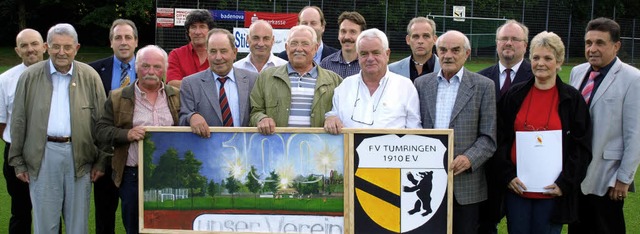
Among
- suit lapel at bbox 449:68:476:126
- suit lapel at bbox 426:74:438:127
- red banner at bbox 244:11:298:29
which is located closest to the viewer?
suit lapel at bbox 449:68:476:126

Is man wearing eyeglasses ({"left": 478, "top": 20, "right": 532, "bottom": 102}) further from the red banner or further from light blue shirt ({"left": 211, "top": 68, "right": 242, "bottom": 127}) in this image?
the red banner

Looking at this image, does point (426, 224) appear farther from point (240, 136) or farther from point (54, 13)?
point (54, 13)

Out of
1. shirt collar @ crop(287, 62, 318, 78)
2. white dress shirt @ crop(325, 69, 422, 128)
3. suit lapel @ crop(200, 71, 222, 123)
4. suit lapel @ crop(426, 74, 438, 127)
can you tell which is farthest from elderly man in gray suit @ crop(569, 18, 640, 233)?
suit lapel @ crop(200, 71, 222, 123)

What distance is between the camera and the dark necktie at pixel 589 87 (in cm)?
522

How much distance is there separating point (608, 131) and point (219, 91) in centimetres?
305

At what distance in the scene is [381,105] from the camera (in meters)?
4.81

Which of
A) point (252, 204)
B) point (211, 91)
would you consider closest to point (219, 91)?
point (211, 91)

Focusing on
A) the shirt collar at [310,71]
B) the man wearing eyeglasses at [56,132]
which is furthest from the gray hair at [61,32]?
the shirt collar at [310,71]

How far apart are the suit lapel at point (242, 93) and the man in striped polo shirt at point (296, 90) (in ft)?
0.36

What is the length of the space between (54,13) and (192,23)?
1737 inches

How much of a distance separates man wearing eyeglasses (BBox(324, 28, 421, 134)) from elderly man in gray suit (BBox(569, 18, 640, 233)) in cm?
147

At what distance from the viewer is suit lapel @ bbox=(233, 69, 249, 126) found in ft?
17.0

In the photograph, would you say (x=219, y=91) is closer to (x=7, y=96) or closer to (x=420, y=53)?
(x=420, y=53)

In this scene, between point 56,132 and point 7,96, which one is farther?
point 7,96
